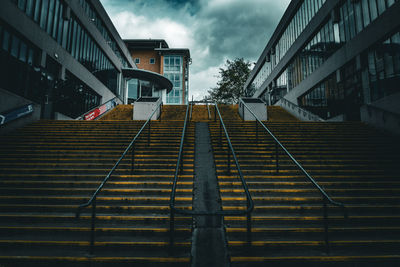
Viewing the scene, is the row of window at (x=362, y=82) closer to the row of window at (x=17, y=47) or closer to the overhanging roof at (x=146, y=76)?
the row of window at (x=17, y=47)

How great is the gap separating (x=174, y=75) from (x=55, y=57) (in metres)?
32.8

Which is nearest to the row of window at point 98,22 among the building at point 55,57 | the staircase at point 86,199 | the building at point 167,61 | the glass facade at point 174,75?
the building at point 55,57

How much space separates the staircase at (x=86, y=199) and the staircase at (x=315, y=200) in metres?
1.07

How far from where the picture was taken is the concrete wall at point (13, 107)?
359 inches

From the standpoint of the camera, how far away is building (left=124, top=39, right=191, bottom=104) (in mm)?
45094

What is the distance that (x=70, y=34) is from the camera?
16219mm

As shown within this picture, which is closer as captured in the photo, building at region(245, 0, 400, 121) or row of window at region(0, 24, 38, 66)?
row of window at region(0, 24, 38, 66)

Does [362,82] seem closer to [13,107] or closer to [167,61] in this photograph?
[13,107]

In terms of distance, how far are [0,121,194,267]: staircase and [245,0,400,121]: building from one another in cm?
945

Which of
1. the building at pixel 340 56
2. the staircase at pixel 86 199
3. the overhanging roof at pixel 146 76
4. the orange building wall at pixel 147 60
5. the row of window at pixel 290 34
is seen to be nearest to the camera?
the staircase at pixel 86 199

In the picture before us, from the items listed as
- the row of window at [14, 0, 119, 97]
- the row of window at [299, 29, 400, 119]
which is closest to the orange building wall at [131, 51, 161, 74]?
the row of window at [14, 0, 119, 97]

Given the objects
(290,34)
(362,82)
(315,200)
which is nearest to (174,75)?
(290,34)

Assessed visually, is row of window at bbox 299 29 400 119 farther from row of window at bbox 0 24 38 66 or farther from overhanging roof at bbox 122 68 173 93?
overhanging roof at bbox 122 68 173 93

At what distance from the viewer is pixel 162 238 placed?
13.2 ft
